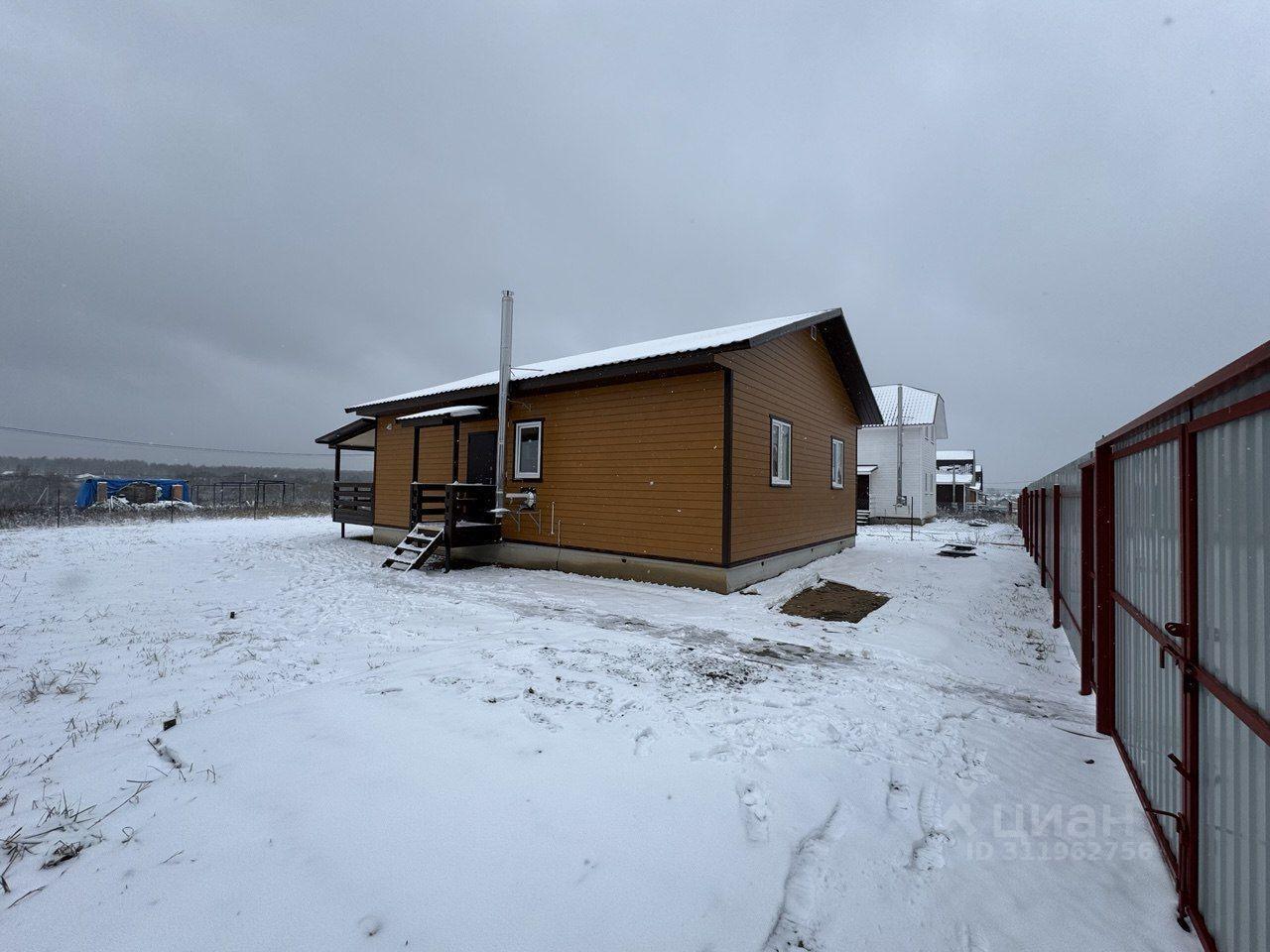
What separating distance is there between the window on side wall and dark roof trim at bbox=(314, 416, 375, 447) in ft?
38.0

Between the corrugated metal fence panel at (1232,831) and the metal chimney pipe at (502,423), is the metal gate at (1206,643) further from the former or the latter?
the metal chimney pipe at (502,423)

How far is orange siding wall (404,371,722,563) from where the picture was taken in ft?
27.7

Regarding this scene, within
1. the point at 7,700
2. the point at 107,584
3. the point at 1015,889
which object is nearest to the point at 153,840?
the point at 7,700

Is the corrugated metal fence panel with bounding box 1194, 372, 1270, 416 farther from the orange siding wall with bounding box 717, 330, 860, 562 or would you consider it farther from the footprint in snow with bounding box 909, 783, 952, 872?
the orange siding wall with bounding box 717, 330, 860, 562

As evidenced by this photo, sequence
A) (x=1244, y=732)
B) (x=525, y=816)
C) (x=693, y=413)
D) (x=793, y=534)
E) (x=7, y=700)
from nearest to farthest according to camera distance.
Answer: (x=1244, y=732) < (x=525, y=816) < (x=7, y=700) < (x=693, y=413) < (x=793, y=534)

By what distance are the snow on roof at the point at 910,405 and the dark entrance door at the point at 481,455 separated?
63.5 feet

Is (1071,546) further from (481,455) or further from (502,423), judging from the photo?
(481,455)

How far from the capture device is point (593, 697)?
12.9 ft

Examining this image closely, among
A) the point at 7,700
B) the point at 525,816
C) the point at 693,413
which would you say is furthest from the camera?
the point at 693,413

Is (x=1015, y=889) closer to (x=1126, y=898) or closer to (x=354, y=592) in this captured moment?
(x=1126, y=898)

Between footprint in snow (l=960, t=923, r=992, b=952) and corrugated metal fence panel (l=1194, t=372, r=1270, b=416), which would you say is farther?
footprint in snow (l=960, t=923, r=992, b=952)

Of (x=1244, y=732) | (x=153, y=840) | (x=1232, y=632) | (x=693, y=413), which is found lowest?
(x=153, y=840)

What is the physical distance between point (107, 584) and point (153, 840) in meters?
8.51

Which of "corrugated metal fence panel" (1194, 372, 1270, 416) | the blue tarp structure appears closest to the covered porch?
"corrugated metal fence panel" (1194, 372, 1270, 416)
